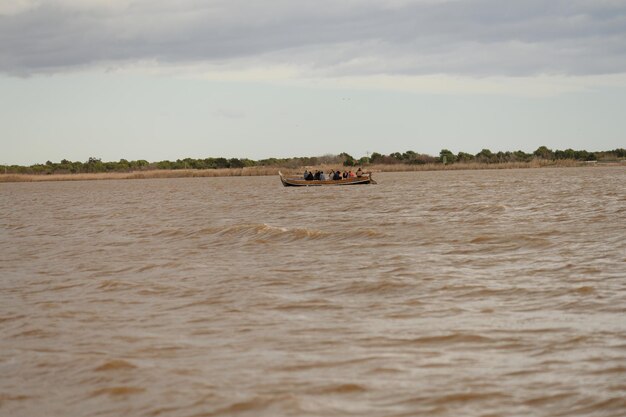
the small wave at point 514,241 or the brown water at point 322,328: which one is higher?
the small wave at point 514,241

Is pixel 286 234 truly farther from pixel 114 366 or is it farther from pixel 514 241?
pixel 114 366

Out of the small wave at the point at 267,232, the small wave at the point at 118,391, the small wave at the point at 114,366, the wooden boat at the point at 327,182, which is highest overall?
the wooden boat at the point at 327,182

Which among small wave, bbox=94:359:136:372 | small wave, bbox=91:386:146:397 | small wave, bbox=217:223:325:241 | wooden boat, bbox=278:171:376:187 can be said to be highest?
wooden boat, bbox=278:171:376:187

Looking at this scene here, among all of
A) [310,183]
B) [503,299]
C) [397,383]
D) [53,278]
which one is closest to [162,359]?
[397,383]

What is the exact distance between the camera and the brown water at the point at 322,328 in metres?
5.98

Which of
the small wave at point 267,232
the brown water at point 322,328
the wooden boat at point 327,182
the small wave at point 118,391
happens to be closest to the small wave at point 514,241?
the brown water at point 322,328

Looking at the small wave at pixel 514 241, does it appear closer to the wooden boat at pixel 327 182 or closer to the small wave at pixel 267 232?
the small wave at pixel 267 232

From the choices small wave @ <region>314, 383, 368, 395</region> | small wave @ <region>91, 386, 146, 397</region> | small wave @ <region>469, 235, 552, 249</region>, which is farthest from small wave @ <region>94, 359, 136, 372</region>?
small wave @ <region>469, 235, 552, 249</region>

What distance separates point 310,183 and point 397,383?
153ft

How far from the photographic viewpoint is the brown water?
5980mm

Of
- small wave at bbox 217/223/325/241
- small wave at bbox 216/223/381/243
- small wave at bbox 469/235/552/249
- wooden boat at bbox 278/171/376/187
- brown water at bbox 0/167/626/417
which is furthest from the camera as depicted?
wooden boat at bbox 278/171/376/187

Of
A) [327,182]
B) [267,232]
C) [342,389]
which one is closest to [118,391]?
[342,389]

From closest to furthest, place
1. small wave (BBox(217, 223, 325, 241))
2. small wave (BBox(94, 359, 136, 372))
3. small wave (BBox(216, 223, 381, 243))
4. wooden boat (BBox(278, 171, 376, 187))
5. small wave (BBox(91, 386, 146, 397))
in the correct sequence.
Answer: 1. small wave (BBox(91, 386, 146, 397))
2. small wave (BBox(94, 359, 136, 372))
3. small wave (BBox(216, 223, 381, 243))
4. small wave (BBox(217, 223, 325, 241))
5. wooden boat (BBox(278, 171, 376, 187))

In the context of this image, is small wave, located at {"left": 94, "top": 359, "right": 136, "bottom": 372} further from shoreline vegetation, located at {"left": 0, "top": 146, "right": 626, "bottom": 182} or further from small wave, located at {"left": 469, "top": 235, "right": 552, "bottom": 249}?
shoreline vegetation, located at {"left": 0, "top": 146, "right": 626, "bottom": 182}
